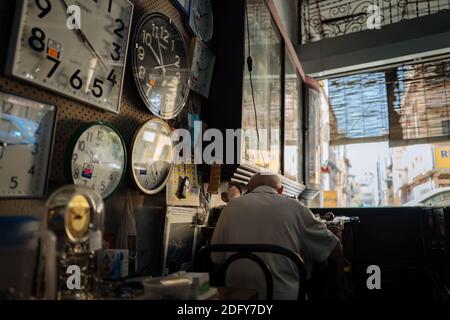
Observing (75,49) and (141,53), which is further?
(141,53)

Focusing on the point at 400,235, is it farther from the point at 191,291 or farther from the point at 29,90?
the point at 29,90

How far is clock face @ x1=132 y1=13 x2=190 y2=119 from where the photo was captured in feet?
5.24

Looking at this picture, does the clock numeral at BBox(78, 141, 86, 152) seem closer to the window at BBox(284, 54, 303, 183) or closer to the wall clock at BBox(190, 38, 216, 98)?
the wall clock at BBox(190, 38, 216, 98)

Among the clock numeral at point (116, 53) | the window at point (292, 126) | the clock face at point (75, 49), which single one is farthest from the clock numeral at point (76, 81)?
the window at point (292, 126)

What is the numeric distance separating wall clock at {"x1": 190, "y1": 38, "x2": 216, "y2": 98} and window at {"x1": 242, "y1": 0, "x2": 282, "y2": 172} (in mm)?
250

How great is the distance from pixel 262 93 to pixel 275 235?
1.33 meters

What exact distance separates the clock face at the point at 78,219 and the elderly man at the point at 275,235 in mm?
944

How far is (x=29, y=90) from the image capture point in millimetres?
1068

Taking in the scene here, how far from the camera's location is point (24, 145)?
101 cm

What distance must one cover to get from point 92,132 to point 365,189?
15.0 ft

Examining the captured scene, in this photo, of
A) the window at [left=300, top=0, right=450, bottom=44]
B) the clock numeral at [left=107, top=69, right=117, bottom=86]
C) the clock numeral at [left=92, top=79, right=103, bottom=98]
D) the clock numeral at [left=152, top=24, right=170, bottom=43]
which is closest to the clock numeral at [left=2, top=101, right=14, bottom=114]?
the clock numeral at [left=92, top=79, right=103, bottom=98]

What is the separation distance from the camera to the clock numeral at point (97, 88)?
4.28ft

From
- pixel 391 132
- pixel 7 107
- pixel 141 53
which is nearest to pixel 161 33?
pixel 141 53

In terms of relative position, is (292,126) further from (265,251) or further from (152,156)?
(265,251)
